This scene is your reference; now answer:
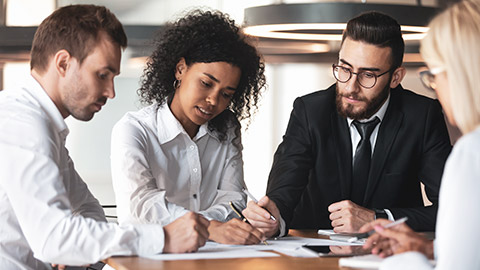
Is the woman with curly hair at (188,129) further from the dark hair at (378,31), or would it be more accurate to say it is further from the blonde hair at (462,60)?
the blonde hair at (462,60)

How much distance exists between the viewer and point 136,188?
7.74 feet

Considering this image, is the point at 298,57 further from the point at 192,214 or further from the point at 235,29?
the point at 192,214

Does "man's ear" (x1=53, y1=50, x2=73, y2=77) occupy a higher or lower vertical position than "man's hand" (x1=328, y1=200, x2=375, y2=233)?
higher

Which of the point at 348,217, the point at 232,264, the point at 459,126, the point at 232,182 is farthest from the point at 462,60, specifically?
the point at 232,182

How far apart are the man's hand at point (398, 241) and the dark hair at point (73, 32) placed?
3.10 ft

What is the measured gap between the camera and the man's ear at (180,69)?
8.88 feet

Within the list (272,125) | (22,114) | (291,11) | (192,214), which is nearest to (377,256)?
(192,214)

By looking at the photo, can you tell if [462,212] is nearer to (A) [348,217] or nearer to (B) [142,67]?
(A) [348,217]

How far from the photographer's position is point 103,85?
2.01 m

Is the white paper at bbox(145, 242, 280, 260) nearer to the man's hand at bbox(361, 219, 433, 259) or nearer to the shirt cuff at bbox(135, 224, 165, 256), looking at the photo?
the shirt cuff at bbox(135, 224, 165, 256)

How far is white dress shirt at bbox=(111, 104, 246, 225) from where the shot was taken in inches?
92.9

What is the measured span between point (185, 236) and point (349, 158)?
3.49ft

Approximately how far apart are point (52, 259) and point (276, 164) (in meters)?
1.27

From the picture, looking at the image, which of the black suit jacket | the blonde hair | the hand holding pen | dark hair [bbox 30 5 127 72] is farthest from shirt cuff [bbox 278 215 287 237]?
the blonde hair
